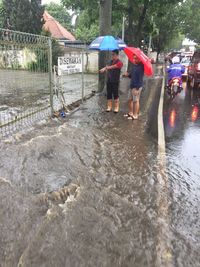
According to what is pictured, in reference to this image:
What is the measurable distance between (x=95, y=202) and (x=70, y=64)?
248 inches

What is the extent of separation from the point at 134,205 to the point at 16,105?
7.47m

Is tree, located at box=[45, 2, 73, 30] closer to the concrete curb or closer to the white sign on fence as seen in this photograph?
the white sign on fence

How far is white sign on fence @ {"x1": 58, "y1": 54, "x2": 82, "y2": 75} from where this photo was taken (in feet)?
31.3

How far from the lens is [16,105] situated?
1112 cm

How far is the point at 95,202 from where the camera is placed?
457 centimetres

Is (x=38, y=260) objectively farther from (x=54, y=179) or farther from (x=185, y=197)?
(x=185, y=197)

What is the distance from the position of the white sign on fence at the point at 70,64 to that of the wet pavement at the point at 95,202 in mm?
2419

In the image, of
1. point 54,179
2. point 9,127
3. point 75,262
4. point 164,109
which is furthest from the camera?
point 164,109

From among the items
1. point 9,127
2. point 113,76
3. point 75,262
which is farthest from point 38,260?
point 113,76

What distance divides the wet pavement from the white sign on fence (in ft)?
7.94

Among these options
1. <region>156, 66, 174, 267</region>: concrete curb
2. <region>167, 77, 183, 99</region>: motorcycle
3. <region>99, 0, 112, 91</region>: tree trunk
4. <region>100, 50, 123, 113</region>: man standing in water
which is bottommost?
<region>156, 66, 174, 267</region>: concrete curb

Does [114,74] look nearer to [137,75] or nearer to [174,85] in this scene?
[137,75]

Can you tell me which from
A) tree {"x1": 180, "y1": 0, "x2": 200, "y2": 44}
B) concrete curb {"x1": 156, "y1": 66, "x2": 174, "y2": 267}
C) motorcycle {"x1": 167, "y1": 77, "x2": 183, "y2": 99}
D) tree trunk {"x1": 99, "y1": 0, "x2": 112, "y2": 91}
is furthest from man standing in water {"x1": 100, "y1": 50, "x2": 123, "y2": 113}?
tree {"x1": 180, "y1": 0, "x2": 200, "y2": 44}

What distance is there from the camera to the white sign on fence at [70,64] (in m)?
9.53
